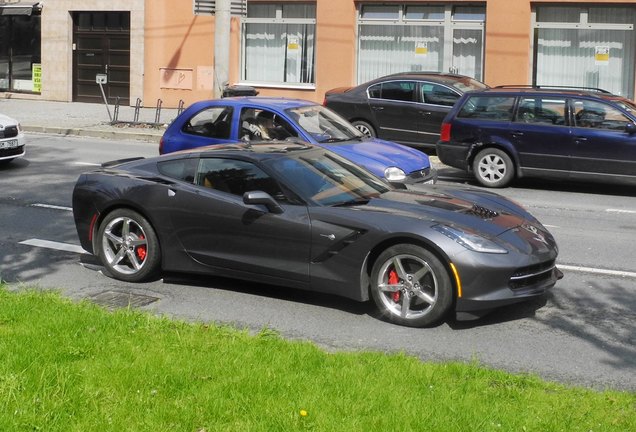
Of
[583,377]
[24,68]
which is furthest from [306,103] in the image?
[24,68]

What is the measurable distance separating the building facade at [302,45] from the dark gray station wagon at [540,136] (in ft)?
26.9

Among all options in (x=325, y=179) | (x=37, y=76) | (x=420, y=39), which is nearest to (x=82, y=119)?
(x=37, y=76)

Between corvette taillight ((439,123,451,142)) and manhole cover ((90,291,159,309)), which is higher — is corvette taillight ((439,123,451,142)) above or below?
above

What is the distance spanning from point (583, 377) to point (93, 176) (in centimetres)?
488

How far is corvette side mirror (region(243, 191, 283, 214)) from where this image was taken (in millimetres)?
7555

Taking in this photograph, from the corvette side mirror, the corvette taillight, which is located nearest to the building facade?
the corvette taillight

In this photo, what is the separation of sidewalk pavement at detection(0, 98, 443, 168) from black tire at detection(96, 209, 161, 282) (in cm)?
1091

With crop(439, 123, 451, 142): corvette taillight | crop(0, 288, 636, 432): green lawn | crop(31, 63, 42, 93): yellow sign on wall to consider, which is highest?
crop(31, 63, 42, 93): yellow sign on wall

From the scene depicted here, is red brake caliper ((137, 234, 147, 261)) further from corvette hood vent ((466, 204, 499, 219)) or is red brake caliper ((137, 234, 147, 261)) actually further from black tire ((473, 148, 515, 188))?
black tire ((473, 148, 515, 188))

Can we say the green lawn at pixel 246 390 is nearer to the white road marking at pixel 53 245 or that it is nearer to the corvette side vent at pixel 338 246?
the corvette side vent at pixel 338 246

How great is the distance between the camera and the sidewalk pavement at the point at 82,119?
22656 mm

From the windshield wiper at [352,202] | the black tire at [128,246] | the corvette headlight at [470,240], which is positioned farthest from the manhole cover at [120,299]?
the corvette headlight at [470,240]

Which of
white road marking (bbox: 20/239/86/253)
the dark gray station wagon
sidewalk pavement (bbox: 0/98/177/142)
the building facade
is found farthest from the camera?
the building facade

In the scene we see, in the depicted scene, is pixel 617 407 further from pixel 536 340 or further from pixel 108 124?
pixel 108 124
